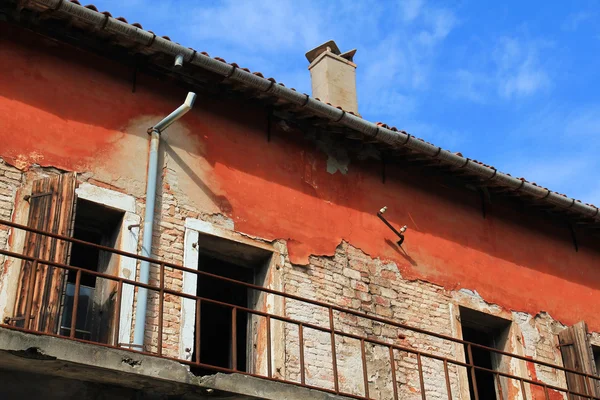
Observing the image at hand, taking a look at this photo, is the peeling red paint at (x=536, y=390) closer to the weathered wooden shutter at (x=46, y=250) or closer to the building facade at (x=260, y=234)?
the building facade at (x=260, y=234)

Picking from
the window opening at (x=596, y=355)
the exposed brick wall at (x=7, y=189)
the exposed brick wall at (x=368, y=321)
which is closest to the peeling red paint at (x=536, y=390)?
the window opening at (x=596, y=355)

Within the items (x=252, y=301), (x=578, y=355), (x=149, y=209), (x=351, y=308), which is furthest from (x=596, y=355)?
(x=149, y=209)

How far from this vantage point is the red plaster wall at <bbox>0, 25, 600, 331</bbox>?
9.52 metres

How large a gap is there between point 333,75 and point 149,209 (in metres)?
4.25

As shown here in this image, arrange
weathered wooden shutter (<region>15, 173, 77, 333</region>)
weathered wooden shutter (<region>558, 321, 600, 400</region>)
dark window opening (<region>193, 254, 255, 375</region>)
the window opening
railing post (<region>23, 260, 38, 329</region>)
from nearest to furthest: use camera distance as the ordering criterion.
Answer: railing post (<region>23, 260, 38, 329</region>)
weathered wooden shutter (<region>15, 173, 77, 333</region>)
dark window opening (<region>193, 254, 255, 375</region>)
weathered wooden shutter (<region>558, 321, 600, 400</region>)
the window opening

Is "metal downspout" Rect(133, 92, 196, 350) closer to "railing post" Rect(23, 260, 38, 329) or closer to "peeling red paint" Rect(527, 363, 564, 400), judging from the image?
"railing post" Rect(23, 260, 38, 329)

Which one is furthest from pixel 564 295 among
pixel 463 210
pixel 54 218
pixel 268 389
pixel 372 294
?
pixel 54 218

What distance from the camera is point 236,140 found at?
1077 cm

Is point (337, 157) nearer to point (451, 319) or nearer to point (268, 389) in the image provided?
point (451, 319)

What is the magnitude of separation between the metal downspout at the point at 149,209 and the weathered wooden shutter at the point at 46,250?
810mm

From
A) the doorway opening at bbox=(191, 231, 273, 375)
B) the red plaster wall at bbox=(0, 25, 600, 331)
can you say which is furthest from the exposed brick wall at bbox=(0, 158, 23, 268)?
the doorway opening at bbox=(191, 231, 273, 375)

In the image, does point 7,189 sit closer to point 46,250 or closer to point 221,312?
point 46,250

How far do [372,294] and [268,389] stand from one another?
315cm

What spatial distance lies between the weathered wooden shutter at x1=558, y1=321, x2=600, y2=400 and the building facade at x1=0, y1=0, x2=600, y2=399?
0.09 feet
